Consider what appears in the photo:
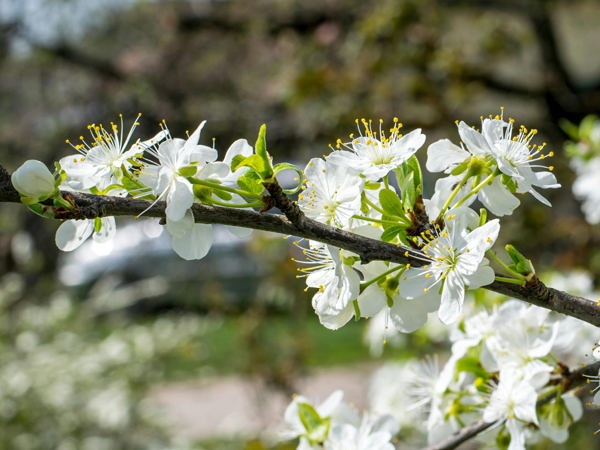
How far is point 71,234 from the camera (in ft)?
2.54

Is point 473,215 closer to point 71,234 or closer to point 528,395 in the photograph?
point 528,395

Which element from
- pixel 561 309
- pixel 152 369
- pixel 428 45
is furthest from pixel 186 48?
pixel 561 309

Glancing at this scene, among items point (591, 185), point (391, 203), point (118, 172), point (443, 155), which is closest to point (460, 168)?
point (443, 155)

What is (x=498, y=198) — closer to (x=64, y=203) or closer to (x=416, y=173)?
(x=416, y=173)

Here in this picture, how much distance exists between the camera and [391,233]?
26.6 inches

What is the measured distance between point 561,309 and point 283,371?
313cm

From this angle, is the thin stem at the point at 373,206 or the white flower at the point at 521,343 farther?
the white flower at the point at 521,343

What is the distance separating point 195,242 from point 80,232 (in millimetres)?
194

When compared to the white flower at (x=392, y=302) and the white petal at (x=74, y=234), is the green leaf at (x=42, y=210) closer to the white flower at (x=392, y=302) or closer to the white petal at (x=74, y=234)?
the white petal at (x=74, y=234)

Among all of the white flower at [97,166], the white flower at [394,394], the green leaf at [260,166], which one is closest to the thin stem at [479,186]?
the green leaf at [260,166]

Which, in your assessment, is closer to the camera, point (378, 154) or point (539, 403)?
point (378, 154)

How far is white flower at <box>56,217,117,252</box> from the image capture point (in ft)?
2.51

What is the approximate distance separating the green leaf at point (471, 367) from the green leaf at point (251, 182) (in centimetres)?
53

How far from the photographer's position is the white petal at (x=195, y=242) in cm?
71
